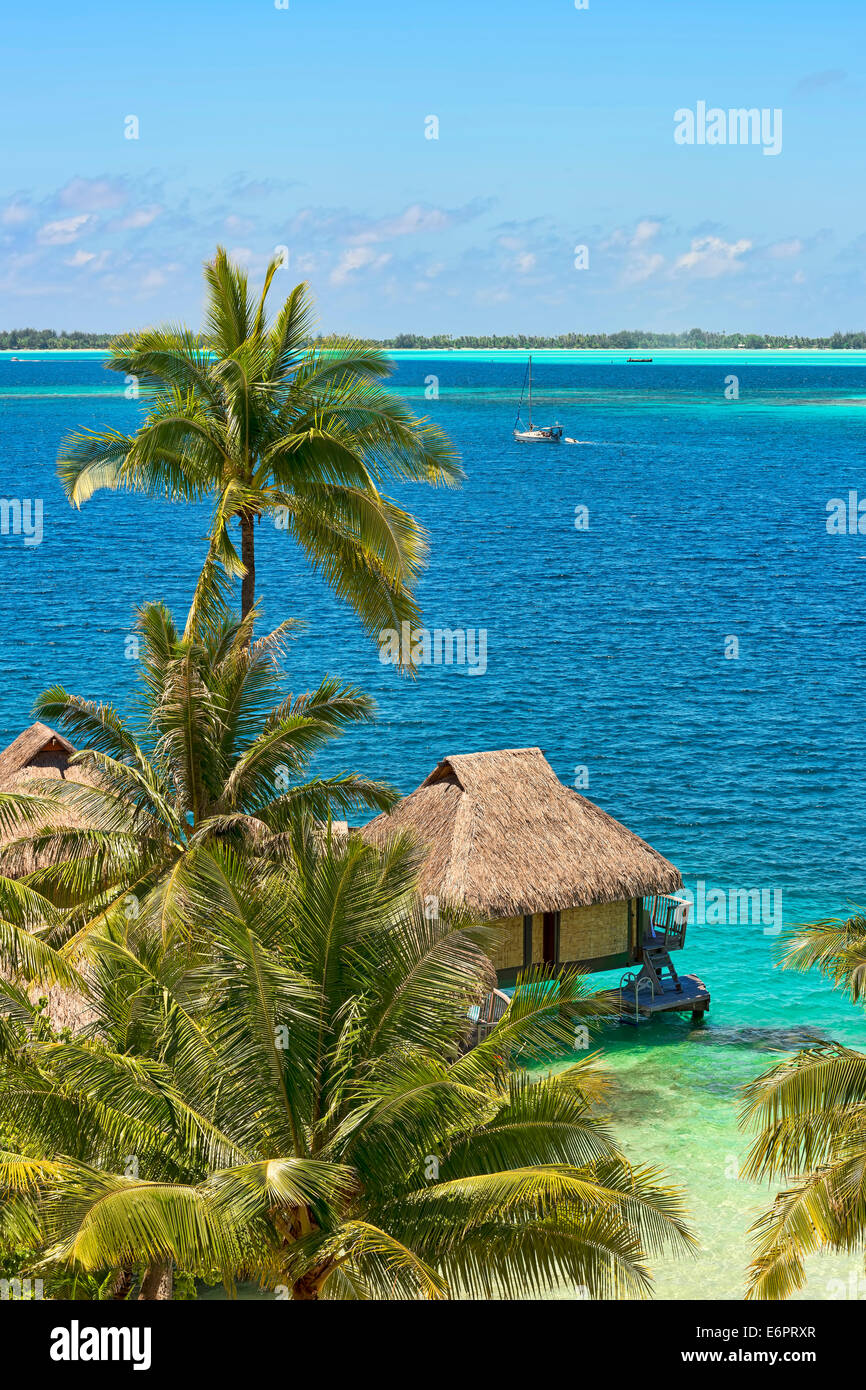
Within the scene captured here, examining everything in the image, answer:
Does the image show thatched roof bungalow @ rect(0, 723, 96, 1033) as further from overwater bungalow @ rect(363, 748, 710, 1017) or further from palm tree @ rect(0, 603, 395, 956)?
overwater bungalow @ rect(363, 748, 710, 1017)

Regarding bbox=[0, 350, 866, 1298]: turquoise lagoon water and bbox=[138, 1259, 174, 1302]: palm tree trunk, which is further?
bbox=[0, 350, 866, 1298]: turquoise lagoon water

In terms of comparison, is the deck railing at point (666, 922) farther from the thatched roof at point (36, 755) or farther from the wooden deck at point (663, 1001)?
the thatched roof at point (36, 755)

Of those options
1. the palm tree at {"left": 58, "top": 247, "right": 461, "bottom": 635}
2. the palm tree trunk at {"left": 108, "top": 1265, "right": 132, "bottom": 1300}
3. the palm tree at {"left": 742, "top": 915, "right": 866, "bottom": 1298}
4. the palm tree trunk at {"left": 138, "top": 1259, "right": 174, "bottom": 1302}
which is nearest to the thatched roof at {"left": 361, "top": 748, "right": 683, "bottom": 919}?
the palm tree at {"left": 58, "top": 247, "right": 461, "bottom": 635}

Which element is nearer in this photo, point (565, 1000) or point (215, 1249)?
point (215, 1249)

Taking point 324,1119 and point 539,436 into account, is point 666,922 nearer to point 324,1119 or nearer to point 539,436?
point 324,1119

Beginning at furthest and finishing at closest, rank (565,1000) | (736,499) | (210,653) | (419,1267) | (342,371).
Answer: (736,499)
(342,371)
(210,653)
(565,1000)
(419,1267)
